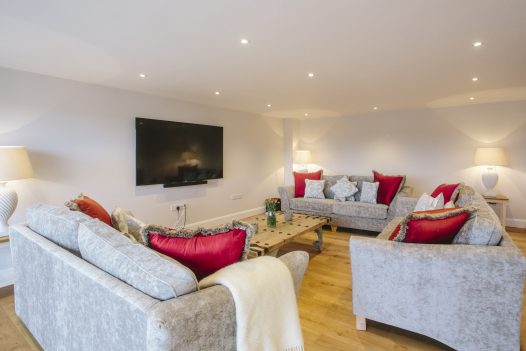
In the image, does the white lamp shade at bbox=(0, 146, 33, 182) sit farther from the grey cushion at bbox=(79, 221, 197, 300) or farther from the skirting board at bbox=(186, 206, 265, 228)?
the skirting board at bbox=(186, 206, 265, 228)

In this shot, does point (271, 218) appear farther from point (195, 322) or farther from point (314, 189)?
point (195, 322)

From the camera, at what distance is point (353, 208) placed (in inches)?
182

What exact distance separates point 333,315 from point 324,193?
326 centimetres

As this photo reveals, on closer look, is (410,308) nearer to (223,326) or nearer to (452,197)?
(223,326)

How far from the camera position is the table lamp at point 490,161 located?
4.63 m

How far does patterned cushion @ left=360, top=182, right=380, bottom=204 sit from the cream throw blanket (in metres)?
3.85

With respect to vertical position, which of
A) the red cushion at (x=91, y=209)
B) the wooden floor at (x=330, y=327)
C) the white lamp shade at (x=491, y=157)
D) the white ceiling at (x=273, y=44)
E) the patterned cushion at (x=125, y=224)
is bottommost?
the wooden floor at (x=330, y=327)

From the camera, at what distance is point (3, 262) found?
298 centimetres

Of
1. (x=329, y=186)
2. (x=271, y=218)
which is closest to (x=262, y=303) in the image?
(x=271, y=218)

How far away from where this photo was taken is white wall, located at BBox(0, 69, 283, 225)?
10.0 feet

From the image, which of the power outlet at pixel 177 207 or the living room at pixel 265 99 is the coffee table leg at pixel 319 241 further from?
the power outlet at pixel 177 207

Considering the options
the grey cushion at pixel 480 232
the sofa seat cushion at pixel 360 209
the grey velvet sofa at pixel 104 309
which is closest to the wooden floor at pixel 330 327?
the grey velvet sofa at pixel 104 309

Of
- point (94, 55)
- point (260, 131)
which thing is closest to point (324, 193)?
point (260, 131)

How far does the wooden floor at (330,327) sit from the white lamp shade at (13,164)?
3.57 ft
